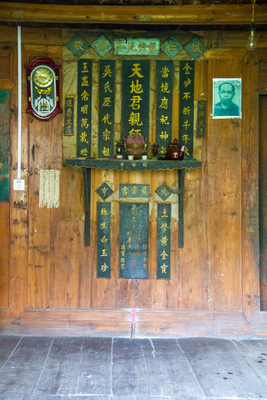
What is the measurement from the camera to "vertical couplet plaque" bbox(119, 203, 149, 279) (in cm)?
300

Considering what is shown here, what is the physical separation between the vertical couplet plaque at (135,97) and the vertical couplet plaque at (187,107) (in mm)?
310

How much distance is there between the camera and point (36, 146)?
302cm

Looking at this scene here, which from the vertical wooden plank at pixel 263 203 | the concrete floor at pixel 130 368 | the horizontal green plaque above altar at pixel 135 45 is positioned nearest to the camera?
the concrete floor at pixel 130 368

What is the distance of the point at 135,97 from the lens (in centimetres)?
299

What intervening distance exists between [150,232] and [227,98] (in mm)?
1410

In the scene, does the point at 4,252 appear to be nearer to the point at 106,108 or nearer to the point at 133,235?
the point at 133,235

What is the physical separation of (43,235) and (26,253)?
0.23 m

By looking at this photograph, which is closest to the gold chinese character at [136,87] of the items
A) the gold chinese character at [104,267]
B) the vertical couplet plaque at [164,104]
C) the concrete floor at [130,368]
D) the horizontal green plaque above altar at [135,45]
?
the vertical couplet plaque at [164,104]

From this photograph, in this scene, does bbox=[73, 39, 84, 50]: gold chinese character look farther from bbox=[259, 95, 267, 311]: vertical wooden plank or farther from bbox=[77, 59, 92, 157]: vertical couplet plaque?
bbox=[259, 95, 267, 311]: vertical wooden plank

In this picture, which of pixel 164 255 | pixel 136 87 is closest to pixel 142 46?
pixel 136 87

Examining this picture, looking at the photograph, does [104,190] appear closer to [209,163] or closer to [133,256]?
[133,256]

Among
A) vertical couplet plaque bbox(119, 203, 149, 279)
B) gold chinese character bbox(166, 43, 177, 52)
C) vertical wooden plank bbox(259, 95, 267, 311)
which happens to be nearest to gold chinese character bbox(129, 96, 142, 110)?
gold chinese character bbox(166, 43, 177, 52)

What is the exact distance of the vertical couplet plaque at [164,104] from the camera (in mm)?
2980

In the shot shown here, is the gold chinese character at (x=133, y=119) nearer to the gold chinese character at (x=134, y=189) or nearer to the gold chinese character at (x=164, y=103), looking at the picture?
the gold chinese character at (x=164, y=103)
